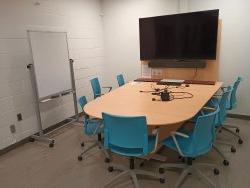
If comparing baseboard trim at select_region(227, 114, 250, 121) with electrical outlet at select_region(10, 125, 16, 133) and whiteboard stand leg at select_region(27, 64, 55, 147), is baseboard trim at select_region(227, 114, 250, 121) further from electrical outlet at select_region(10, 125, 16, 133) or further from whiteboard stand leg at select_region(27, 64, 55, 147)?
electrical outlet at select_region(10, 125, 16, 133)

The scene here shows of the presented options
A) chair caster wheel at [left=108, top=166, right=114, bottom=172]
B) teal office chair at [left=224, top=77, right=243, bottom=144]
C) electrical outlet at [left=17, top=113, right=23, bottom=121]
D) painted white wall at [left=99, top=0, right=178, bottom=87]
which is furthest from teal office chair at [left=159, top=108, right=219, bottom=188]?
painted white wall at [left=99, top=0, right=178, bottom=87]

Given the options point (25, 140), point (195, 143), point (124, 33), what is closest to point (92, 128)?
point (195, 143)

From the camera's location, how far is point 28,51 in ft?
12.0

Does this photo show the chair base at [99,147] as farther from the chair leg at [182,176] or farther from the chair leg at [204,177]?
the chair leg at [204,177]

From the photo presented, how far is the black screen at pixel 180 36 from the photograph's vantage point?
151 inches

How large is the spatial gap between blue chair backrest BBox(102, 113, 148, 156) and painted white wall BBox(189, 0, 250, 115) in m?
2.83

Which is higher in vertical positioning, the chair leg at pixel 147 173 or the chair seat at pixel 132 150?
the chair seat at pixel 132 150

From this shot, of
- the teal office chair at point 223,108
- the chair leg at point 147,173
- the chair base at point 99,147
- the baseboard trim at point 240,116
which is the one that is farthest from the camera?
the baseboard trim at point 240,116

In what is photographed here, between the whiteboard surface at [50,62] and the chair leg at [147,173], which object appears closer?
the chair leg at [147,173]

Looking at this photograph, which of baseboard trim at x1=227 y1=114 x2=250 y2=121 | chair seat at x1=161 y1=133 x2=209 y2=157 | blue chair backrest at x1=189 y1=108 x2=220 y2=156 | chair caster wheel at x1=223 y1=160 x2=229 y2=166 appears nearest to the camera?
blue chair backrest at x1=189 y1=108 x2=220 y2=156

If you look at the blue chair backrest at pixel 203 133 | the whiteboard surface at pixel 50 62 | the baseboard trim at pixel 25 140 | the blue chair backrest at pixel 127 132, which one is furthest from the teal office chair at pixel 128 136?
the baseboard trim at pixel 25 140

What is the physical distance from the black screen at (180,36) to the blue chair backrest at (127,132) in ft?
8.02

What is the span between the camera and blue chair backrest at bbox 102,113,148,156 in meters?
2.08

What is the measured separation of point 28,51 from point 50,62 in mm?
375
